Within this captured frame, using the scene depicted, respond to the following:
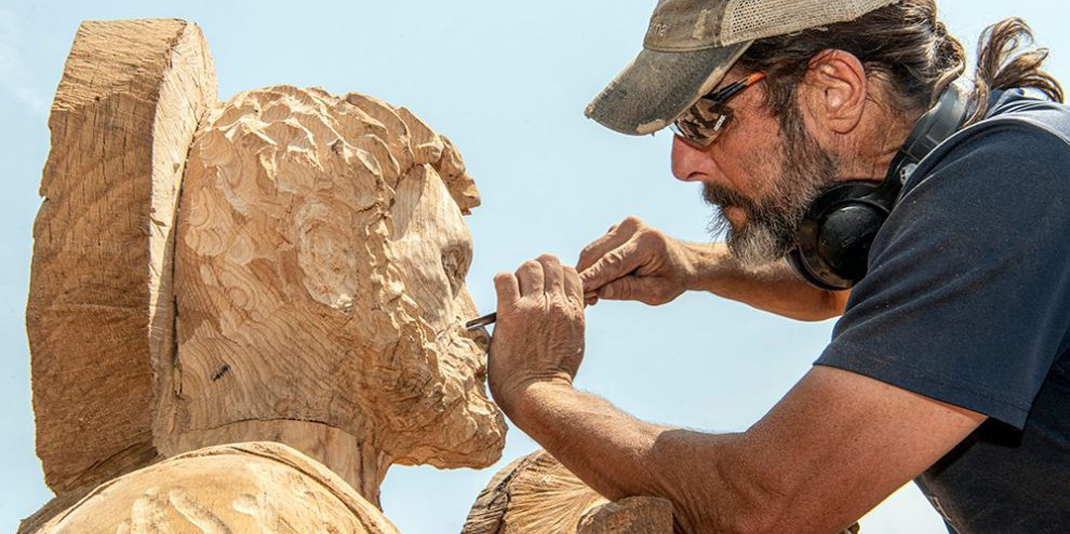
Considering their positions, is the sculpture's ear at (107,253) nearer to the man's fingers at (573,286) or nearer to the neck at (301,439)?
the neck at (301,439)

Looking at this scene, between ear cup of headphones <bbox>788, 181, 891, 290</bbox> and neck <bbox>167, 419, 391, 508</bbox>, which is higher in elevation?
ear cup of headphones <bbox>788, 181, 891, 290</bbox>

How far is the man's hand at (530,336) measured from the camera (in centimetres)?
317

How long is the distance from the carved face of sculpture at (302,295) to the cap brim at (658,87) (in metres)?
0.65

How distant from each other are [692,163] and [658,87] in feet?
0.79

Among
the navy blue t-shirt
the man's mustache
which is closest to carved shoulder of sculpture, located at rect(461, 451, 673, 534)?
the man's mustache

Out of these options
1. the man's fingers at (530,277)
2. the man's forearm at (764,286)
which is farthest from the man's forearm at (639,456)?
the man's forearm at (764,286)

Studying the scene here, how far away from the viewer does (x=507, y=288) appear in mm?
3293

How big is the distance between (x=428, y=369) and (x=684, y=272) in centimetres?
153

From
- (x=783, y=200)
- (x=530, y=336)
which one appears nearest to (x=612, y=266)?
(x=530, y=336)

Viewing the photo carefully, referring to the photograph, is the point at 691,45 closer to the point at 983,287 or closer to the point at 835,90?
the point at 835,90

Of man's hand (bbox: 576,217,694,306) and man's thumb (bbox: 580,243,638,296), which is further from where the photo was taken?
man's hand (bbox: 576,217,694,306)

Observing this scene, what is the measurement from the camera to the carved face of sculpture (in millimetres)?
2902

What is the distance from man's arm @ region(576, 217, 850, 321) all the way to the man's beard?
61 centimetres

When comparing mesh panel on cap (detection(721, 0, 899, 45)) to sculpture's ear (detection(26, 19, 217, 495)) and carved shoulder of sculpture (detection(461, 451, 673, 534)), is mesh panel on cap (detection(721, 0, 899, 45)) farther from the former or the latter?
sculpture's ear (detection(26, 19, 217, 495))
